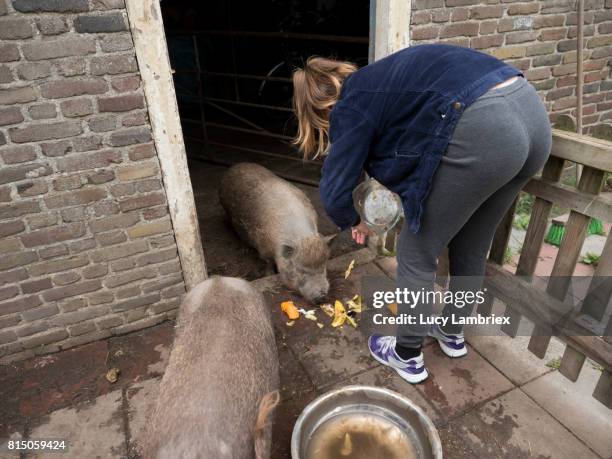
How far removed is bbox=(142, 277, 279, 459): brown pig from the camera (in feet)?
6.15

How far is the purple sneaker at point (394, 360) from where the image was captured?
2.88 m

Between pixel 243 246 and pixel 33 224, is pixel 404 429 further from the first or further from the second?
pixel 243 246

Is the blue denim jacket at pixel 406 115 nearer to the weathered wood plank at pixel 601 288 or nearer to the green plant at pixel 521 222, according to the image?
the weathered wood plank at pixel 601 288

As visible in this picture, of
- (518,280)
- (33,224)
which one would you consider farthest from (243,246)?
(518,280)

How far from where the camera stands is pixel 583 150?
2422mm

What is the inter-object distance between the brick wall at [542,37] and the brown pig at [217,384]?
2.64 meters

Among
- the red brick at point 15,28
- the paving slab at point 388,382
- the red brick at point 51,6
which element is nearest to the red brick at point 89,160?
the red brick at point 15,28

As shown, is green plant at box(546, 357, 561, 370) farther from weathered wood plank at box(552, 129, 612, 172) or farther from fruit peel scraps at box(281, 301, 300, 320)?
fruit peel scraps at box(281, 301, 300, 320)

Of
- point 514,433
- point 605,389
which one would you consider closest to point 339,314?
point 514,433

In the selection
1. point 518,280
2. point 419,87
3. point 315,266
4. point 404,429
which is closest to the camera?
point 419,87

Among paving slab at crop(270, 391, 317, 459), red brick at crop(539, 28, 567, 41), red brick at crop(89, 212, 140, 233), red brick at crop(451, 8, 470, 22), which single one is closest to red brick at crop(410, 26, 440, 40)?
red brick at crop(451, 8, 470, 22)

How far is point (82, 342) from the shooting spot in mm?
3455

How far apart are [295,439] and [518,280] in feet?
6.32

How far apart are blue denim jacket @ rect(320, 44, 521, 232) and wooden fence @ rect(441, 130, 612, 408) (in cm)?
77
